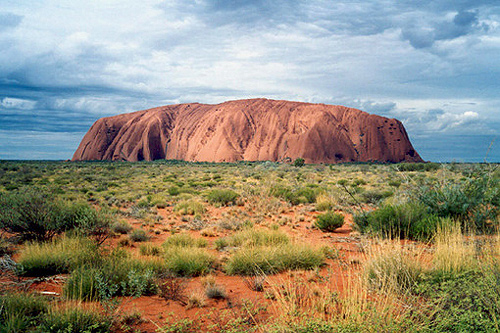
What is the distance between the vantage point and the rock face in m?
79.9

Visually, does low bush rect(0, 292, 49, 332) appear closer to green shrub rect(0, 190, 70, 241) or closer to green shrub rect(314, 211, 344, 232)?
green shrub rect(0, 190, 70, 241)

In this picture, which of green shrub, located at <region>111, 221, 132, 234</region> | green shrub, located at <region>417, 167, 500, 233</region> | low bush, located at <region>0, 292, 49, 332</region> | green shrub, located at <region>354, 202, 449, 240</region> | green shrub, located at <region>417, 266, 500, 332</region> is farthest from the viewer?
green shrub, located at <region>111, 221, 132, 234</region>

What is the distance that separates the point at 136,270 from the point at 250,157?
75501 mm

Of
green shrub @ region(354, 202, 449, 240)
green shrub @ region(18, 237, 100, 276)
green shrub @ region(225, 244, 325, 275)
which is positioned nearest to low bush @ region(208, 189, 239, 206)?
green shrub @ region(354, 202, 449, 240)

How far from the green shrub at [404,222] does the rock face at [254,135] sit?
67961 mm

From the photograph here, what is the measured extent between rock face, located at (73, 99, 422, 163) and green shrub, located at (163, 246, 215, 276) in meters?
71.0

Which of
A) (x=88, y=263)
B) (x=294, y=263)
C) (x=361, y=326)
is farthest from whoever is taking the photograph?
(x=294, y=263)

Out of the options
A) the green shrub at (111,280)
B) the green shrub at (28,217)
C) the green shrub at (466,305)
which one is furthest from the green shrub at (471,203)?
the green shrub at (28,217)

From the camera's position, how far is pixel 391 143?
85.1 meters

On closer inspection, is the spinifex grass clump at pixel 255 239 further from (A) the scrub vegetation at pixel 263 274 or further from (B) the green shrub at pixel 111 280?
(B) the green shrub at pixel 111 280

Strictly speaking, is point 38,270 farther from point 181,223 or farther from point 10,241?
point 181,223

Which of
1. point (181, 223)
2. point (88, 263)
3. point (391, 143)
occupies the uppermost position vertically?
point (391, 143)

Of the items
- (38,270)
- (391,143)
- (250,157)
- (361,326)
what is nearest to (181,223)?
(38,270)

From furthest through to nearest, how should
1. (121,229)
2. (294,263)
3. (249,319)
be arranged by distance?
(121,229), (294,263), (249,319)
